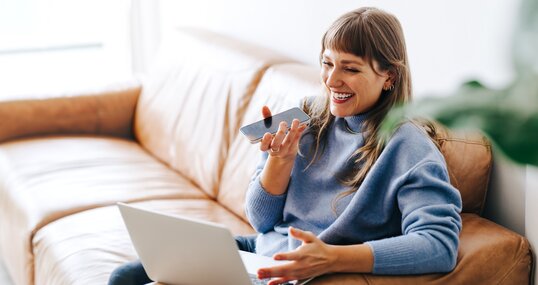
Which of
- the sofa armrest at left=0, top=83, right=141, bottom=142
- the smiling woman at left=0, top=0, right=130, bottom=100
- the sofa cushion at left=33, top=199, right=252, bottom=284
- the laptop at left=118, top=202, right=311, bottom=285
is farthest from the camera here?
the smiling woman at left=0, top=0, right=130, bottom=100

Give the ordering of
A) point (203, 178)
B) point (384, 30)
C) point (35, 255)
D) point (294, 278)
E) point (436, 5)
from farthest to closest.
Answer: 1. point (203, 178)
2. point (35, 255)
3. point (436, 5)
4. point (384, 30)
5. point (294, 278)

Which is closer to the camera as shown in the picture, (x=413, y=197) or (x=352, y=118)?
(x=413, y=197)

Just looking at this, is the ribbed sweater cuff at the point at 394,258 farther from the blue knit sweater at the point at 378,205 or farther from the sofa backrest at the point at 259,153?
the sofa backrest at the point at 259,153

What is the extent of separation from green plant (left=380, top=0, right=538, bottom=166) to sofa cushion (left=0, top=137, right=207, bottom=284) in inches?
79.6

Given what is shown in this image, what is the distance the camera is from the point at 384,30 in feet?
5.15

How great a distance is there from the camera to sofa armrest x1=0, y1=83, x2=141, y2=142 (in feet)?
9.42

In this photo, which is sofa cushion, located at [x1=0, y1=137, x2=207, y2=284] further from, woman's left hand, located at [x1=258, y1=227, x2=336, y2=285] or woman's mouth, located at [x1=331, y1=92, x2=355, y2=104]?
woman's left hand, located at [x1=258, y1=227, x2=336, y2=285]

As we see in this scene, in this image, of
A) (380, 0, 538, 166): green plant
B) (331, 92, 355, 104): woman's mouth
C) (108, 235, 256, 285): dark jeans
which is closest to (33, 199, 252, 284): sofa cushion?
(108, 235, 256, 285): dark jeans

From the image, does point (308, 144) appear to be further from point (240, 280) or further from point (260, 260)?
point (240, 280)

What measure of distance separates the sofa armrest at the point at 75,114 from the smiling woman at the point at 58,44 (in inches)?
36.2

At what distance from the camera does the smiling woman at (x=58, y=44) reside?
397cm

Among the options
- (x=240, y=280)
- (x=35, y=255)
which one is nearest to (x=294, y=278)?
(x=240, y=280)

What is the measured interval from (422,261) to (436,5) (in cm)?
78

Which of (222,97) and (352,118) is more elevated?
(352,118)
